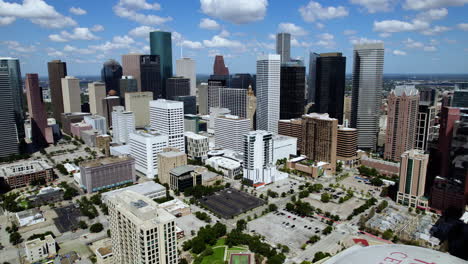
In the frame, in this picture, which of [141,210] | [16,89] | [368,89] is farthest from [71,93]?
[141,210]

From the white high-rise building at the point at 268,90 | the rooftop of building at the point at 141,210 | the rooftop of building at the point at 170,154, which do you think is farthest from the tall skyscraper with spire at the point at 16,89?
the rooftop of building at the point at 141,210

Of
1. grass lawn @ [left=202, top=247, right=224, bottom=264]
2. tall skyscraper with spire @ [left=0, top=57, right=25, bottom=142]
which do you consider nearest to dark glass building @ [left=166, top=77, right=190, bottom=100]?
tall skyscraper with spire @ [left=0, top=57, right=25, bottom=142]

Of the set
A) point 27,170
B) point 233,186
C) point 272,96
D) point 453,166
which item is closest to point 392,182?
point 453,166

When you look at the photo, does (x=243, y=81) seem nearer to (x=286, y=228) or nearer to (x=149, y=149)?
(x=149, y=149)

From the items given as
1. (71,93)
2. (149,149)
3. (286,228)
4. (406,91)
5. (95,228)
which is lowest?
(286,228)

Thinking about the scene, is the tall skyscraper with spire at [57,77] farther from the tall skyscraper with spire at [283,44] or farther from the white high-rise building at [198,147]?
the tall skyscraper with spire at [283,44]
